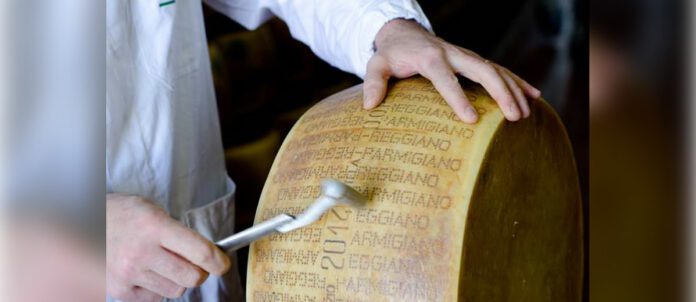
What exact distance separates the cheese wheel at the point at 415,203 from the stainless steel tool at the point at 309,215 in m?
0.01

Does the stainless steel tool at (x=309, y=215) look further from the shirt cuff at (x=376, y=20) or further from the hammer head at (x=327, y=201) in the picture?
the shirt cuff at (x=376, y=20)

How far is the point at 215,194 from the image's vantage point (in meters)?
1.04

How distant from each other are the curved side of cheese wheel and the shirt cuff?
17cm

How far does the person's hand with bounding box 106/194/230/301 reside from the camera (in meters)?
0.76

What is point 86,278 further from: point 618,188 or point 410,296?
point 618,188

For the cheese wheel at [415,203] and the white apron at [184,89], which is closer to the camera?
the cheese wheel at [415,203]

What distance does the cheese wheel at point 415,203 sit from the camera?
73 cm

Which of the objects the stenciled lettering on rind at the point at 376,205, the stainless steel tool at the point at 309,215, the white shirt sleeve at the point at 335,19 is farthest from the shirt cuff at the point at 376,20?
the stainless steel tool at the point at 309,215

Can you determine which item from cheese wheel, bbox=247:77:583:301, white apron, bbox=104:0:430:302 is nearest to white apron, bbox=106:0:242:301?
white apron, bbox=104:0:430:302

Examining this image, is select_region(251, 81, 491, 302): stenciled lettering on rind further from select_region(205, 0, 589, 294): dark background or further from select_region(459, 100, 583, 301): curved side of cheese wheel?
select_region(205, 0, 589, 294): dark background

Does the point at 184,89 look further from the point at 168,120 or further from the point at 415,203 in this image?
the point at 415,203

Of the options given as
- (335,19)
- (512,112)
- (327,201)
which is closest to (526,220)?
(512,112)

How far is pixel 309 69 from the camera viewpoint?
1052 millimetres

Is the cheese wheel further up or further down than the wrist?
further down
